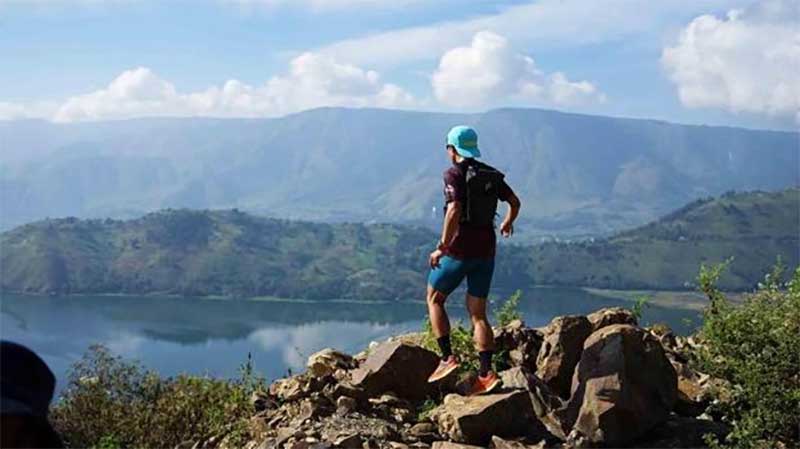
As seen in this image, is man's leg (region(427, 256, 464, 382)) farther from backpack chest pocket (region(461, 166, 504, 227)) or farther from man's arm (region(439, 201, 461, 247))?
backpack chest pocket (region(461, 166, 504, 227))

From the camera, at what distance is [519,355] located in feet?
33.4

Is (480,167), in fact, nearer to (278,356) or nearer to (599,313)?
(599,313)

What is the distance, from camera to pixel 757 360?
8.30 metres

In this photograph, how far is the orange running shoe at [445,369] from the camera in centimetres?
901

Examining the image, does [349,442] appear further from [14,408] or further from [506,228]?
[14,408]

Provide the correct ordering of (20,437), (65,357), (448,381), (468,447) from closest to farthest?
(20,437), (468,447), (448,381), (65,357)

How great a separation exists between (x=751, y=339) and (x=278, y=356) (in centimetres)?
15678

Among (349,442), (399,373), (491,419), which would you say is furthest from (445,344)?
(349,442)

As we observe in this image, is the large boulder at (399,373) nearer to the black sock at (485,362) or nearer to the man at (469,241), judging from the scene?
the man at (469,241)

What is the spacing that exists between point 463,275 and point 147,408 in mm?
4007

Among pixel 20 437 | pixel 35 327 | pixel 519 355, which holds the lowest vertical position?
pixel 35 327

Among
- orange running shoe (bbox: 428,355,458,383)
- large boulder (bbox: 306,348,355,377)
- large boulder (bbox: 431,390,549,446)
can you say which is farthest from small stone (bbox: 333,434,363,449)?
large boulder (bbox: 306,348,355,377)

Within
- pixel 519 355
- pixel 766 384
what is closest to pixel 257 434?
pixel 519 355

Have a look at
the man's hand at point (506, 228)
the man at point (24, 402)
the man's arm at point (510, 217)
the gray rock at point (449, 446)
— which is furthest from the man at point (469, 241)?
the man at point (24, 402)
